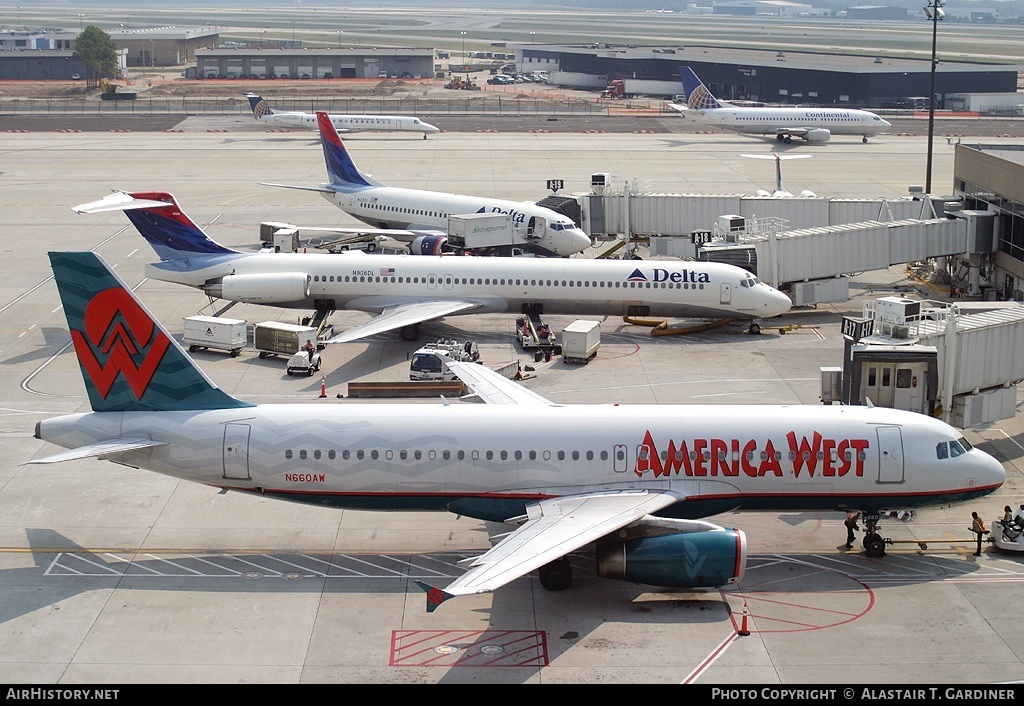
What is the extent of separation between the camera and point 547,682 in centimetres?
2652

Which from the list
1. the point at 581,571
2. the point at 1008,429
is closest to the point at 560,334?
the point at 1008,429

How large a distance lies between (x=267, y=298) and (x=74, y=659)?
30.4 metres

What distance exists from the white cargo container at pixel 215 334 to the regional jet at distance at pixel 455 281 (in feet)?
7.53

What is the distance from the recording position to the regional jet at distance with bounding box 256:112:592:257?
7150 centimetres

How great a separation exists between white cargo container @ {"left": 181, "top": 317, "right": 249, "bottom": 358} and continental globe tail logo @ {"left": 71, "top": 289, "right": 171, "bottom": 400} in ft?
69.3

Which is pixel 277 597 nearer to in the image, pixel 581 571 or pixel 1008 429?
pixel 581 571

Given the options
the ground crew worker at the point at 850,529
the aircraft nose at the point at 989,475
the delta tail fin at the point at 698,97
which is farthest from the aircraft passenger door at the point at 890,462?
the delta tail fin at the point at 698,97

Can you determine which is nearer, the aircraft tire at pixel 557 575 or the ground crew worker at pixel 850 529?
the aircraft tire at pixel 557 575

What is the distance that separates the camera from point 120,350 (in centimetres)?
3253

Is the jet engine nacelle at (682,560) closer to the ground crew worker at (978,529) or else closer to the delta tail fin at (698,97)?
the ground crew worker at (978,529)

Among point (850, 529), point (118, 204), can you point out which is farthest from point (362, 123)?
point (850, 529)

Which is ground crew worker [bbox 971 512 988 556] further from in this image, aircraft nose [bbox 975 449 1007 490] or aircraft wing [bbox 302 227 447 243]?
aircraft wing [bbox 302 227 447 243]

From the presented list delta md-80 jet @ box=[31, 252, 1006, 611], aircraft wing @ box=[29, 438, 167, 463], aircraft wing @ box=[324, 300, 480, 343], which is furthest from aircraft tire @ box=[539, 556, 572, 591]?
aircraft wing @ box=[324, 300, 480, 343]

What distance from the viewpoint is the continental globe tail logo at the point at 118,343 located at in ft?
105
